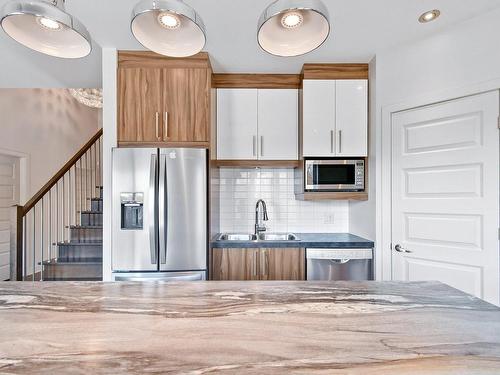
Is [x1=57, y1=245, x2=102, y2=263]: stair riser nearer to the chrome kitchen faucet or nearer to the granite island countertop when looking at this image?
the chrome kitchen faucet

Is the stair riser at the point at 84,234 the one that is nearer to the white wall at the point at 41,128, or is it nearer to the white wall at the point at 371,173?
the white wall at the point at 41,128

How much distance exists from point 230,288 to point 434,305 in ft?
2.33

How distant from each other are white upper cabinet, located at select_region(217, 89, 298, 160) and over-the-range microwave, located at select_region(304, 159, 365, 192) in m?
0.27

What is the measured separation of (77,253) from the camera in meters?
3.54

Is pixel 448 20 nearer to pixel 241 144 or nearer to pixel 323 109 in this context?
pixel 323 109

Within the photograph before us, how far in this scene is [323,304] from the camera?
0.98 m

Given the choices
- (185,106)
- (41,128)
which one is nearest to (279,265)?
(185,106)

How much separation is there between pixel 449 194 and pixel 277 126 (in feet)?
5.15

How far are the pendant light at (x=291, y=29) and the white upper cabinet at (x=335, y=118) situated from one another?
1.60m

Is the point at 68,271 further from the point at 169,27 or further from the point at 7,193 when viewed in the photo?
the point at 169,27

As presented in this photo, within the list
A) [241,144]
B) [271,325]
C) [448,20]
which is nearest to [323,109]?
[241,144]

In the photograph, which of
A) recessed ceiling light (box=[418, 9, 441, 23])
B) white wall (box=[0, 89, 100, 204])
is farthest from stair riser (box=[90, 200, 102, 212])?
recessed ceiling light (box=[418, 9, 441, 23])

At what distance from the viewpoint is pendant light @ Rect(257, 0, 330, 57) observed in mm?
1013

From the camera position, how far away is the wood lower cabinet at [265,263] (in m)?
2.57
